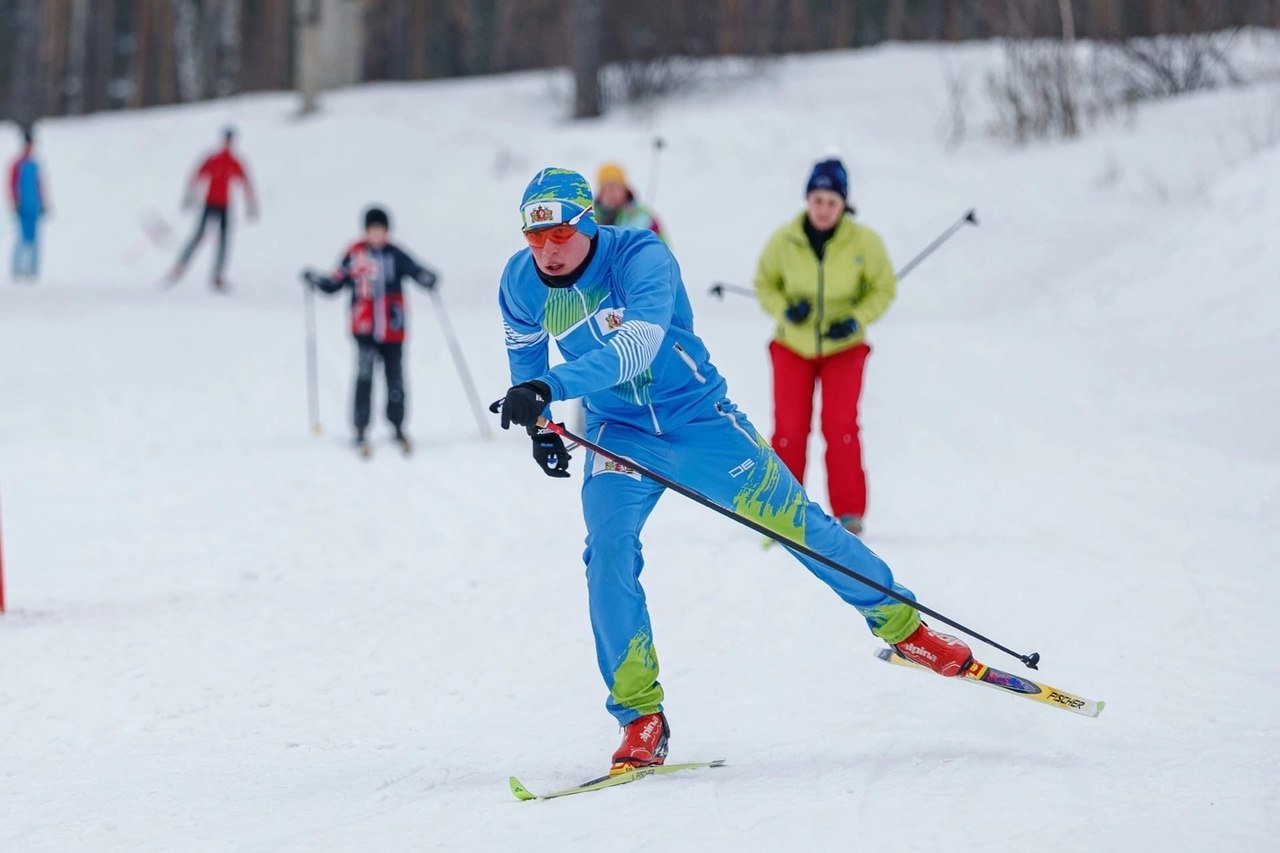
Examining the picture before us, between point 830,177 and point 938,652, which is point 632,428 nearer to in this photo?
point 938,652

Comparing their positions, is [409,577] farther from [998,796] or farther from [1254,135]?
[1254,135]

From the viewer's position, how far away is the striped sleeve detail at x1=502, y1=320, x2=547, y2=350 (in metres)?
4.42

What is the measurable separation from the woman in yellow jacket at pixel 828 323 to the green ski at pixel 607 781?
127 inches

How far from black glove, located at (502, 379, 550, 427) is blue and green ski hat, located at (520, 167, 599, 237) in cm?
50

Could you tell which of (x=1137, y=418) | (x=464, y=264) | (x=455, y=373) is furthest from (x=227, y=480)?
(x=464, y=264)

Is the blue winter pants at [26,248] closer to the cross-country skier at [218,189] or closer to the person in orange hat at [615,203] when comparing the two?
the cross-country skier at [218,189]

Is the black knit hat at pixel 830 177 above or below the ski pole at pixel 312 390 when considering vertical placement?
above

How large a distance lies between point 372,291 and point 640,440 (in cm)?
581

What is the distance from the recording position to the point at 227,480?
29.6 feet

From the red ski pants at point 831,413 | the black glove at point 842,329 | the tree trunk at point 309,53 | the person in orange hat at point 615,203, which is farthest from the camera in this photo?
the tree trunk at point 309,53

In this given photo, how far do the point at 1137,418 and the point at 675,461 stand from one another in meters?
5.97

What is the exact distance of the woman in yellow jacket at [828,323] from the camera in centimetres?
709

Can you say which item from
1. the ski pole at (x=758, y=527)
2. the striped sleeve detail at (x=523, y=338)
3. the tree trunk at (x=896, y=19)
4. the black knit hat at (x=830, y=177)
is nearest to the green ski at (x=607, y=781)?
the ski pole at (x=758, y=527)

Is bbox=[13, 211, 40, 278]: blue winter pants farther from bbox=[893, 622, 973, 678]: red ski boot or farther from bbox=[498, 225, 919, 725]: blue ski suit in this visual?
bbox=[893, 622, 973, 678]: red ski boot
